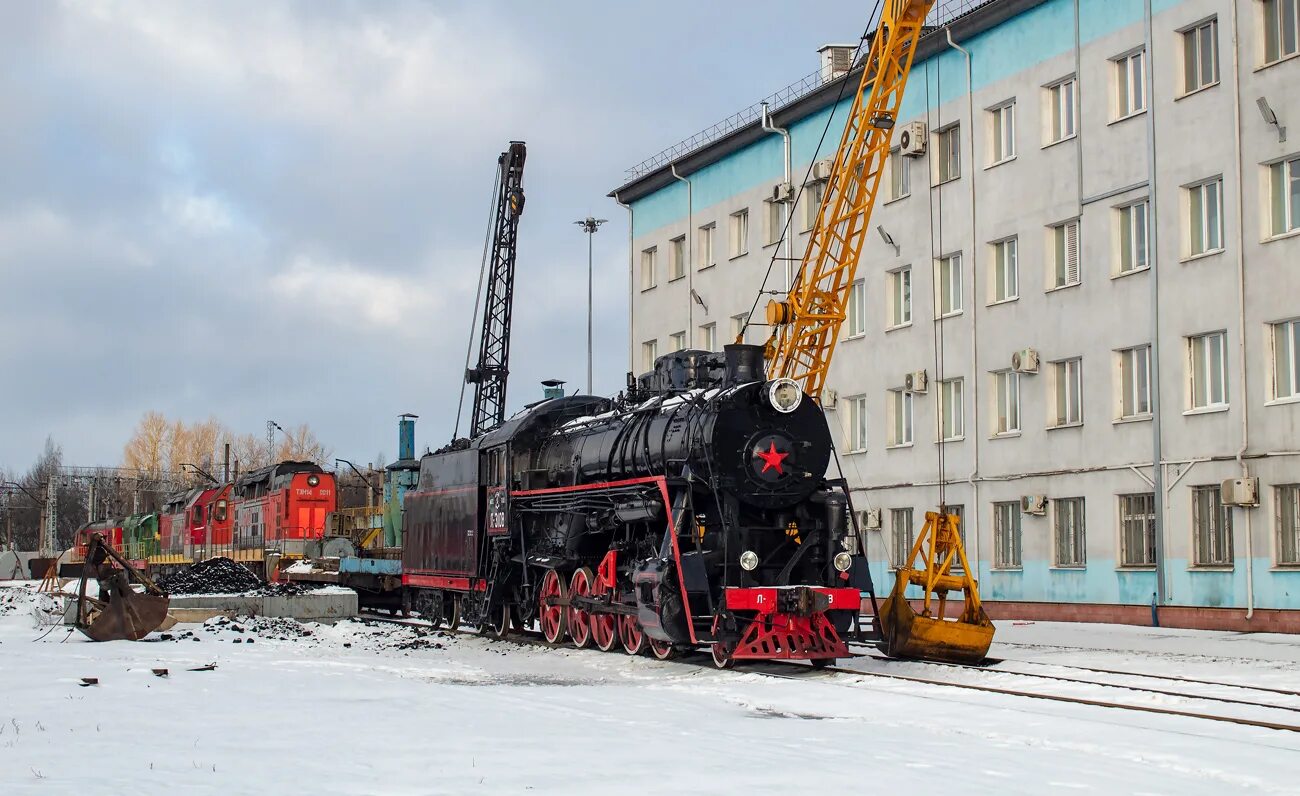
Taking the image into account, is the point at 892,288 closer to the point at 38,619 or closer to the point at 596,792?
the point at 38,619

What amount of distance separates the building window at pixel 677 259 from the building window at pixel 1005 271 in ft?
46.7

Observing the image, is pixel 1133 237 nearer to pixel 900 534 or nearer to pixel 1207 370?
pixel 1207 370

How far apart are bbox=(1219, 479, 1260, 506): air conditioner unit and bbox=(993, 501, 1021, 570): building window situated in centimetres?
644

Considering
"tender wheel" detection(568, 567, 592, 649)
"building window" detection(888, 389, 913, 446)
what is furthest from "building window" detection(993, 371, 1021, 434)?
"tender wheel" detection(568, 567, 592, 649)

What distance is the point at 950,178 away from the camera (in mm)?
33406

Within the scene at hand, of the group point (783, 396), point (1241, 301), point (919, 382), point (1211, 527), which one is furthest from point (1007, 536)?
point (783, 396)

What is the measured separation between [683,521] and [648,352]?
92.9 ft

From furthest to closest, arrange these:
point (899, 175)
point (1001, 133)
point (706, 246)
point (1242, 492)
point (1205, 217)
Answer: point (706, 246) < point (899, 175) < point (1001, 133) < point (1205, 217) < point (1242, 492)

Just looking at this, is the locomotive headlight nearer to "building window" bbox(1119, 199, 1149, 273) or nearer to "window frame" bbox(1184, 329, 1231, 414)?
"window frame" bbox(1184, 329, 1231, 414)

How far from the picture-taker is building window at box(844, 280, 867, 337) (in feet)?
120

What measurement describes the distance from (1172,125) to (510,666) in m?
16.9

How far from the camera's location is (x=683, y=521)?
59.6ft

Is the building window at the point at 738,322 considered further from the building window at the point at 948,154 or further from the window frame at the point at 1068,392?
the window frame at the point at 1068,392

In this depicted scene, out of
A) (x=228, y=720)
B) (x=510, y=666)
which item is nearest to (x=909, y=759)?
(x=228, y=720)
